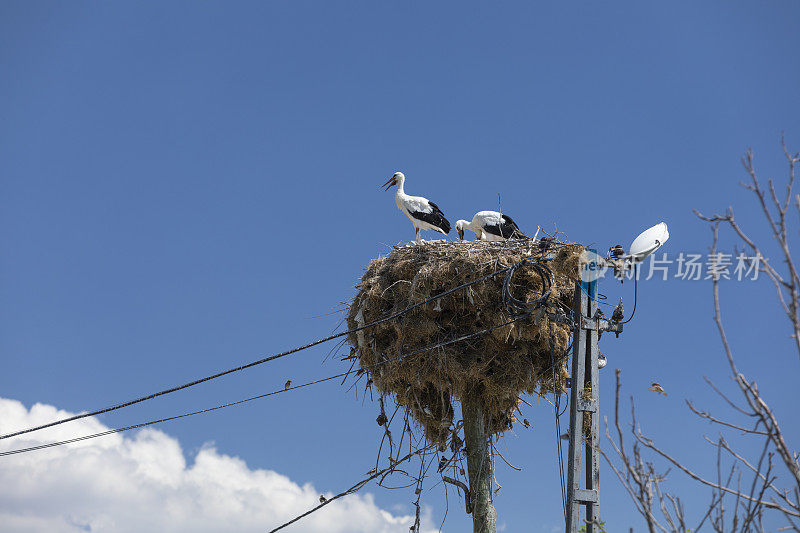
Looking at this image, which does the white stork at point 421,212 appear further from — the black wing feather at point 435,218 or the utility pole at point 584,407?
the utility pole at point 584,407

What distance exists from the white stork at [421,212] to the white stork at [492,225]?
23.2 inches

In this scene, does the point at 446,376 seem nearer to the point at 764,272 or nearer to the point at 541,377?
the point at 541,377

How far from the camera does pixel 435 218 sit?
42.5ft

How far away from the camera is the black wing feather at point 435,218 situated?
12.9 m

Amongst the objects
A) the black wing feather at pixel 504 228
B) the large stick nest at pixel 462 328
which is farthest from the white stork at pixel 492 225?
the large stick nest at pixel 462 328

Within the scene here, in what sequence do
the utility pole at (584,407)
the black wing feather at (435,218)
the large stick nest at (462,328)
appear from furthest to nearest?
the black wing feather at (435,218)
the large stick nest at (462,328)
the utility pole at (584,407)

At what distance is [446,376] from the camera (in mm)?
9555

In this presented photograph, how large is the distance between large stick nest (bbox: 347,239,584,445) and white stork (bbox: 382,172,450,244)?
2900 mm

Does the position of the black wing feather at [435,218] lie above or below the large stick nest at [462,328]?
above

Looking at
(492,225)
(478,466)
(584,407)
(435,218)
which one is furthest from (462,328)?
(435,218)

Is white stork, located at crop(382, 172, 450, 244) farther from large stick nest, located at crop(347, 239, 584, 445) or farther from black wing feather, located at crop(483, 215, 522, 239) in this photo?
large stick nest, located at crop(347, 239, 584, 445)

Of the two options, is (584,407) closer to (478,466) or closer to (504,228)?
(478,466)

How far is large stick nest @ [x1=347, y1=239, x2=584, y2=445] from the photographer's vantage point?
9.27m

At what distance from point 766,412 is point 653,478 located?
0.73 meters
